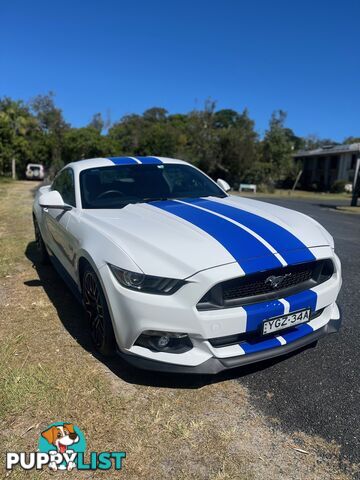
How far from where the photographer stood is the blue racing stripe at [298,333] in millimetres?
2725

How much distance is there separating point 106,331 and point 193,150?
3913cm

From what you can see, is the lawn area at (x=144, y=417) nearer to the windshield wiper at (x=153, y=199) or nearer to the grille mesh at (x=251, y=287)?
the grille mesh at (x=251, y=287)

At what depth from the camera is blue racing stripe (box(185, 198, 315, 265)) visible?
2686mm

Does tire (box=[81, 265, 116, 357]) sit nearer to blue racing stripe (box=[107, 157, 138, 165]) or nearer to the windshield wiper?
the windshield wiper

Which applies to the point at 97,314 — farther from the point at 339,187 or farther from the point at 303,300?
the point at 339,187

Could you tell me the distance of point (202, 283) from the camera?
2387 millimetres

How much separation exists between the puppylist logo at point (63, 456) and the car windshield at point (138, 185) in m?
1.95

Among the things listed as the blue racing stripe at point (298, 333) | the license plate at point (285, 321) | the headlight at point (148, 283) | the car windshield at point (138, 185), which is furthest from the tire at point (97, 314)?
the blue racing stripe at point (298, 333)

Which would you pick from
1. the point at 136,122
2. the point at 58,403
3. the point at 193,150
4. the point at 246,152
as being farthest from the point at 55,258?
the point at 136,122

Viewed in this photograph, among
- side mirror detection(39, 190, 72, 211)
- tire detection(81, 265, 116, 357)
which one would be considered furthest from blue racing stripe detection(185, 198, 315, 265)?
side mirror detection(39, 190, 72, 211)

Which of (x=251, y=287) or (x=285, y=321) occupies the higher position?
(x=251, y=287)

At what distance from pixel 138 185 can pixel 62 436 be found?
2.42 metres

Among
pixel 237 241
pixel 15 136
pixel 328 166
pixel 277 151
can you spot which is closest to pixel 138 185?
pixel 237 241

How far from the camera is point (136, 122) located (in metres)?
62.8
